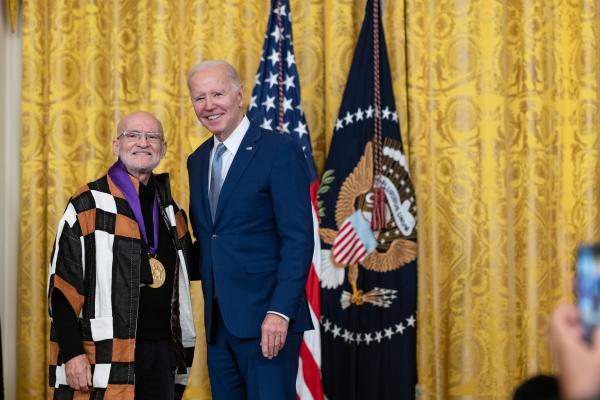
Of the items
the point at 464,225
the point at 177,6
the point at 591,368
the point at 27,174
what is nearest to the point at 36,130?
the point at 27,174

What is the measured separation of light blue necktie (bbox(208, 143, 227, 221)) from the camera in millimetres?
2898

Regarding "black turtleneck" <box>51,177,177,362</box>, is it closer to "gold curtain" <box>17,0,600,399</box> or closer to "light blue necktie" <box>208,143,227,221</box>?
"light blue necktie" <box>208,143,227,221</box>

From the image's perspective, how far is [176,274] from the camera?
2.96 meters

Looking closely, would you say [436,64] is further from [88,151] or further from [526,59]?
[88,151]

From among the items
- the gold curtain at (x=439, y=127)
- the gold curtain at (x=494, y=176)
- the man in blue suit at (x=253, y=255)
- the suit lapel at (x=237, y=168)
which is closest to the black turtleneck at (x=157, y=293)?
the man in blue suit at (x=253, y=255)

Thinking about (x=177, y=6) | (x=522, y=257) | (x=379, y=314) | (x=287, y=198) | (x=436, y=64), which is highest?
(x=177, y=6)

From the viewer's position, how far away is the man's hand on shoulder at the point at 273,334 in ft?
8.84

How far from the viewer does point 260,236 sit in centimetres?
281

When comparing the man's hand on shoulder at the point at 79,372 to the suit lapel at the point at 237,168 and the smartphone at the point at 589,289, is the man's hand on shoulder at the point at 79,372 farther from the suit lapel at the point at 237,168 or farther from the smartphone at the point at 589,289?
the smartphone at the point at 589,289

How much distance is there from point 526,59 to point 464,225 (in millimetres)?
1001

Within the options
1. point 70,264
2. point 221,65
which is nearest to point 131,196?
point 70,264

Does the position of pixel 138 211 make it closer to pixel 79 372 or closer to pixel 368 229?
pixel 79 372

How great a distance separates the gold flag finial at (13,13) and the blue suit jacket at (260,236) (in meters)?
2.66

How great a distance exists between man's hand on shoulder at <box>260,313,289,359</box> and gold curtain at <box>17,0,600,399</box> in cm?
203
